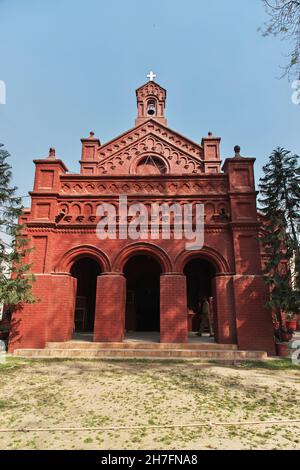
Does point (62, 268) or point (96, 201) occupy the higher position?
point (96, 201)

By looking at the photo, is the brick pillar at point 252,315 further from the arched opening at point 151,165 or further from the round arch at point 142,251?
the arched opening at point 151,165

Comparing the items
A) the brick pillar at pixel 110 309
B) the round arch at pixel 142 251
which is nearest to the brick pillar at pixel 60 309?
the brick pillar at pixel 110 309

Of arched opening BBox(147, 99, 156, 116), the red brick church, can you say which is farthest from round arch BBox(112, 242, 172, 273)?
arched opening BBox(147, 99, 156, 116)

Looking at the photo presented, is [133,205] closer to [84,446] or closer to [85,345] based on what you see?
[85,345]

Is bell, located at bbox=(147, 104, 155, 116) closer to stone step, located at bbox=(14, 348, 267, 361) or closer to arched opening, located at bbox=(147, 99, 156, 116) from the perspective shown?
arched opening, located at bbox=(147, 99, 156, 116)

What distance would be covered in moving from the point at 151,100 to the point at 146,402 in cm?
1963

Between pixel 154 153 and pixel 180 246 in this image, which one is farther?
pixel 154 153

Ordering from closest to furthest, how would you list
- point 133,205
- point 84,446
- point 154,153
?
point 84,446
point 133,205
point 154,153

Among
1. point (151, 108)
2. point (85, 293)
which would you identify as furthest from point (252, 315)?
point (151, 108)

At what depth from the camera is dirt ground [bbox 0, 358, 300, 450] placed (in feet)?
13.1

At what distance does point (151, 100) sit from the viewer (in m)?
20.6
